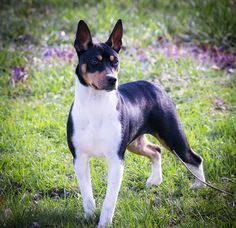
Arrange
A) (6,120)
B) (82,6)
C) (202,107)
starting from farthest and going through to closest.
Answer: (82,6) < (202,107) < (6,120)

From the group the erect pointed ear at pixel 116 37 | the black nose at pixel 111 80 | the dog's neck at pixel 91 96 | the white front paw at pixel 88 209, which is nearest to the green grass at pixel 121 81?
the white front paw at pixel 88 209

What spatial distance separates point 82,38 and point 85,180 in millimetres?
1200

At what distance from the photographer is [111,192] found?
4148 mm

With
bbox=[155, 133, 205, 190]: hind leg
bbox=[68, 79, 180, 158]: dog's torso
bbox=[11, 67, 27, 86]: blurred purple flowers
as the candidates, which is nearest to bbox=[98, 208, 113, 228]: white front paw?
bbox=[68, 79, 180, 158]: dog's torso

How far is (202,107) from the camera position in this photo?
6.65 m

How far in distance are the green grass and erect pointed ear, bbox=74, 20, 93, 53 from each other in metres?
1.40

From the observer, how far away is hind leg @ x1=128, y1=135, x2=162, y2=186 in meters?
4.96

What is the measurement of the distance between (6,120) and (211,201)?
2.83 metres

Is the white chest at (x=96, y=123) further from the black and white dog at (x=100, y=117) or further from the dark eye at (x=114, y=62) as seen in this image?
the dark eye at (x=114, y=62)

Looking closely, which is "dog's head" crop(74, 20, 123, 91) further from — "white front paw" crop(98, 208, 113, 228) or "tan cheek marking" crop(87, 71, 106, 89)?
"white front paw" crop(98, 208, 113, 228)

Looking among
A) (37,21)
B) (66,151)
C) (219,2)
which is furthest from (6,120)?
(219,2)

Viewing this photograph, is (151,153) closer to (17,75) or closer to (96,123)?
(96,123)

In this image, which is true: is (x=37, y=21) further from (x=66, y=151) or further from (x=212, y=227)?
(x=212, y=227)

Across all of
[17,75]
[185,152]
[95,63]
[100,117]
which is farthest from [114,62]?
[17,75]
